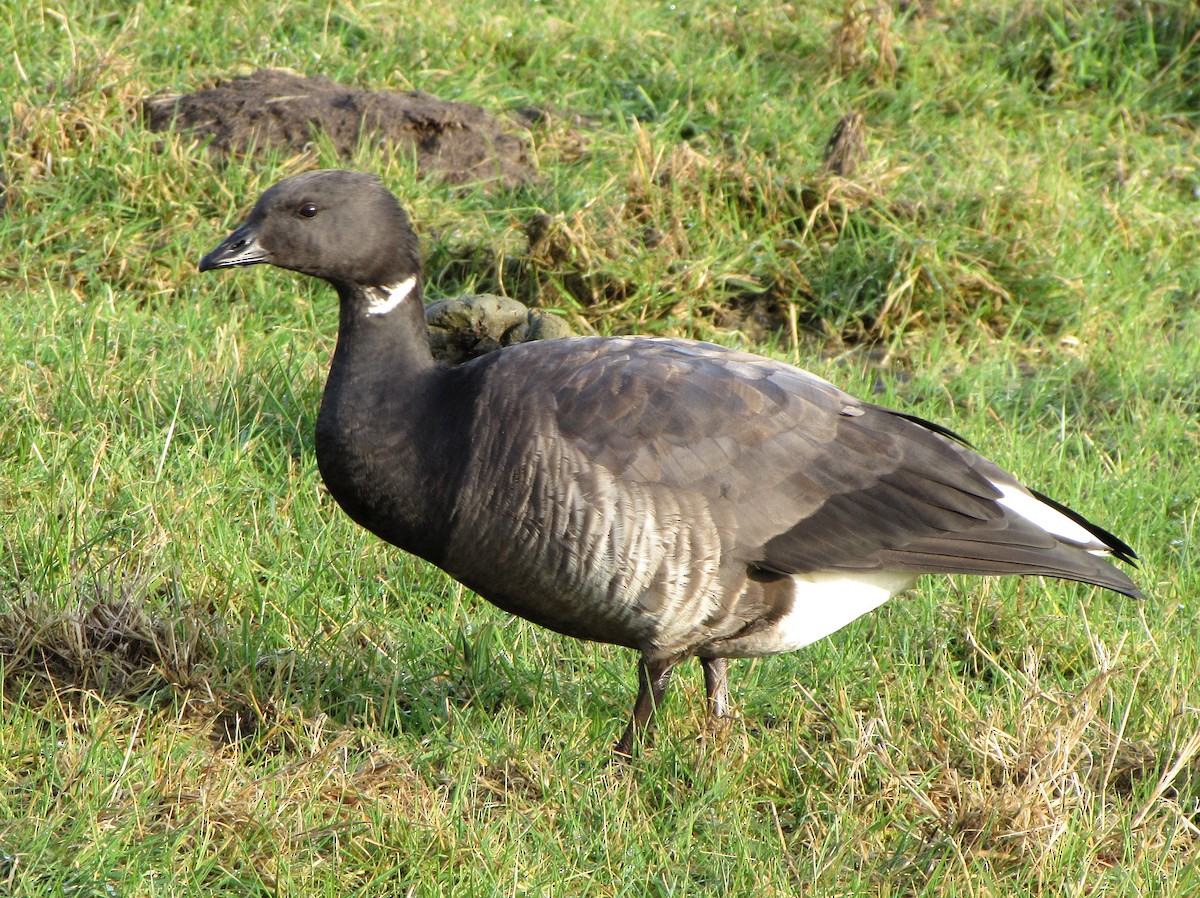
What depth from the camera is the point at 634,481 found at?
371 cm

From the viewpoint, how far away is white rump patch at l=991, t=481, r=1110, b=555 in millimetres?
4105

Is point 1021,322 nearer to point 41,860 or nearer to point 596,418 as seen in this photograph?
point 596,418

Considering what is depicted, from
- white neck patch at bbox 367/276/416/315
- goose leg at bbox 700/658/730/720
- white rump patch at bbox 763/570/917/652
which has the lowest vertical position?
goose leg at bbox 700/658/730/720

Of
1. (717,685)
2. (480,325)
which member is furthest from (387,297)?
(717,685)

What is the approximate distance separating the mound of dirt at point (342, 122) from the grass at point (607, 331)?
0.52 feet

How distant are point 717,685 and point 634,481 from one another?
2.69ft

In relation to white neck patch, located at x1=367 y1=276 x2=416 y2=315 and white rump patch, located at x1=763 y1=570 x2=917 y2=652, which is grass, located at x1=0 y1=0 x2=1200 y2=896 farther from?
white neck patch, located at x1=367 y1=276 x2=416 y2=315

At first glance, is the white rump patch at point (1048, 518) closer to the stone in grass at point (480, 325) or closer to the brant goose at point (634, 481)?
the brant goose at point (634, 481)

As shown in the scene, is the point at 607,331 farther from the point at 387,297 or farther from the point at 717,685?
the point at 717,685

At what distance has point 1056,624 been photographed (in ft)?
14.7

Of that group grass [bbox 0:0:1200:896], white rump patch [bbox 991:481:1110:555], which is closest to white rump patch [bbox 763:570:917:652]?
grass [bbox 0:0:1200:896]

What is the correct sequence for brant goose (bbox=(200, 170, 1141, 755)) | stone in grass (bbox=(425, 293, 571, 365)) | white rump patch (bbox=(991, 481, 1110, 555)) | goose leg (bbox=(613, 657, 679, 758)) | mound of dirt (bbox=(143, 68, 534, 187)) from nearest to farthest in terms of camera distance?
brant goose (bbox=(200, 170, 1141, 755)) < goose leg (bbox=(613, 657, 679, 758)) < white rump patch (bbox=(991, 481, 1110, 555)) < stone in grass (bbox=(425, 293, 571, 365)) < mound of dirt (bbox=(143, 68, 534, 187))

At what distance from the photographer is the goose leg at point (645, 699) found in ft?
13.0

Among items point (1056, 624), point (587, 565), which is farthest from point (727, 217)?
point (587, 565)
